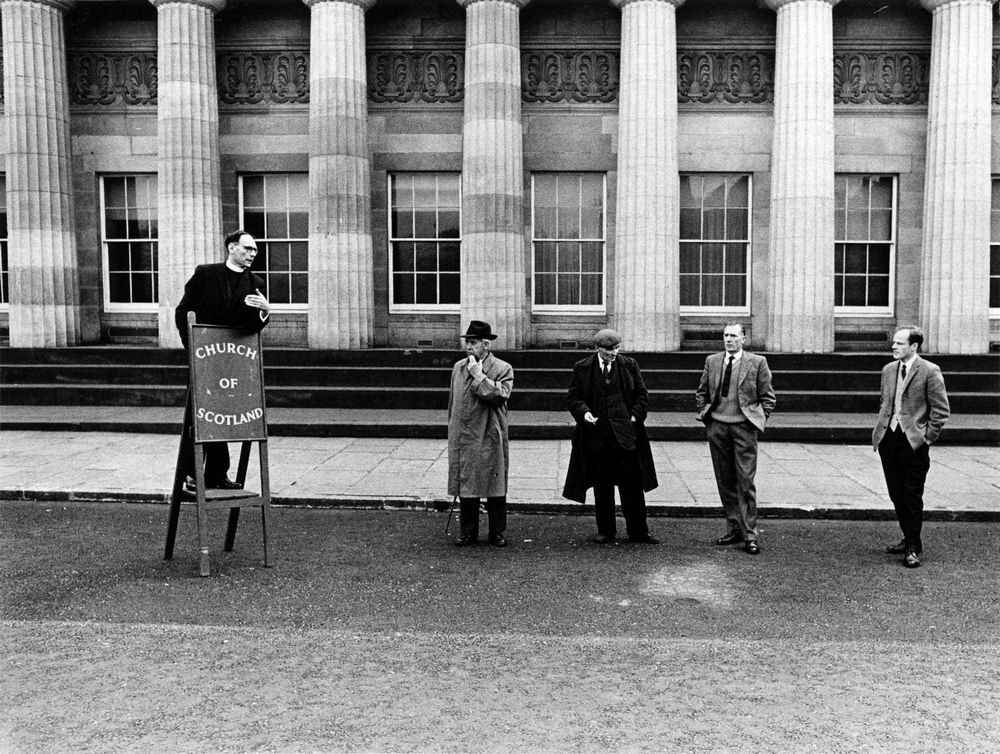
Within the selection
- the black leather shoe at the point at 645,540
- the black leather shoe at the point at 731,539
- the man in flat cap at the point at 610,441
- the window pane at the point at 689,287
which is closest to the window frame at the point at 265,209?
the window pane at the point at 689,287

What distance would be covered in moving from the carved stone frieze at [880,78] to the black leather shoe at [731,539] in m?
11.4

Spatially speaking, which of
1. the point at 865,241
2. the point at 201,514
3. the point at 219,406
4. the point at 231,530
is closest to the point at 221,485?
the point at 231,530

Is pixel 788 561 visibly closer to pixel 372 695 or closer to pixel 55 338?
pixel 372 695

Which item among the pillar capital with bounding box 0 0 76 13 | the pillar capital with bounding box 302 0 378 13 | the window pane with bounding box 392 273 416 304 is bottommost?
the window pane with bounding box 392 273 416 304

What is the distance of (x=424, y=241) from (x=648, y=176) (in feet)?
14.7

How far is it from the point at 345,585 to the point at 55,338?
40.1ft

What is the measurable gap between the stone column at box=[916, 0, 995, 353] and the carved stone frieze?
0.68 meters

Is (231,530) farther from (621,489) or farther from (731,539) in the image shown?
(731,539)

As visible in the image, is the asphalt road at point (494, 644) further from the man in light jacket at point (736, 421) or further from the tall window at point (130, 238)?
the tall window at point (130, 238)

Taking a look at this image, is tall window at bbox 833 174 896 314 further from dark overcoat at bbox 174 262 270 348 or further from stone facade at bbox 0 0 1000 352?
dark overcoat at bbox 174 262 270 348

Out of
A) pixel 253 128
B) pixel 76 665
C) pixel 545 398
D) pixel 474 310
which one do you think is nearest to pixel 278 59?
pixel 253 128

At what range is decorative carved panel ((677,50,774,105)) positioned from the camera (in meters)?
16.4

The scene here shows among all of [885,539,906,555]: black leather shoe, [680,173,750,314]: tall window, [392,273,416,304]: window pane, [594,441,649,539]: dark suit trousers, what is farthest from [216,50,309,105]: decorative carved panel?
[885,539,906,555]: black leather shoe

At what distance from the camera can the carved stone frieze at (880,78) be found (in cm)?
1633
